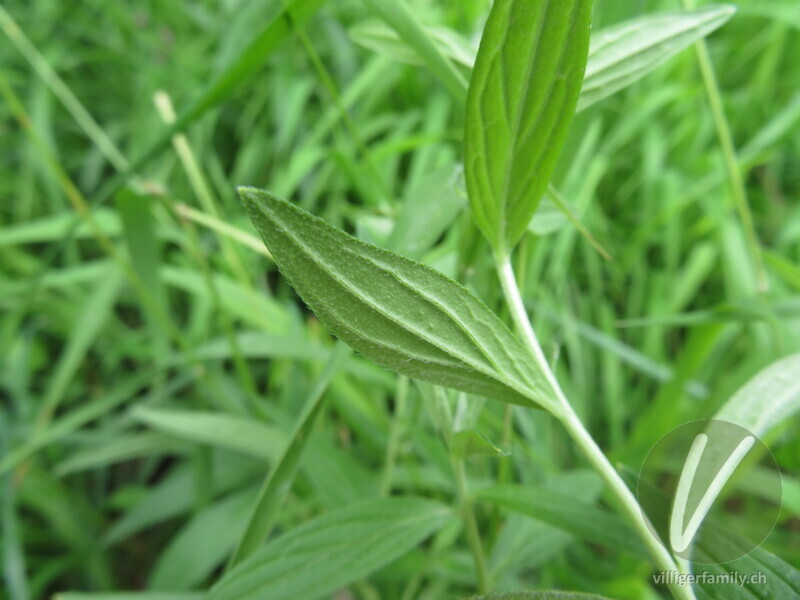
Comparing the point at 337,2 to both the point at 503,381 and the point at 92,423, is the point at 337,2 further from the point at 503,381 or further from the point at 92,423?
the point at 503,381

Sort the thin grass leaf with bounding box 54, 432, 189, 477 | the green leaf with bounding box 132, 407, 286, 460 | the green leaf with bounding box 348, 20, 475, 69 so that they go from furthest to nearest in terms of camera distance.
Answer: the thin grass leaf with bounding box 54, 432, 189, 477
the green leaf with bounding box 132, 407, 286, 460
the green leaf with bounding box 348, 20, 475, 69

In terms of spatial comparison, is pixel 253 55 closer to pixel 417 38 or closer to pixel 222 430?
pixel 417 38

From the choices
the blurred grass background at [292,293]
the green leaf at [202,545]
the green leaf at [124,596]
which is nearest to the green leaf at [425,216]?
the blurred grass background at [292,293]

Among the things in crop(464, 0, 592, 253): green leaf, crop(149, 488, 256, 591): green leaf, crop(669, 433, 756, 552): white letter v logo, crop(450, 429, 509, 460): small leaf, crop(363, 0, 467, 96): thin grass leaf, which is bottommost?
crop(149, 488, 256, 591): green leaf

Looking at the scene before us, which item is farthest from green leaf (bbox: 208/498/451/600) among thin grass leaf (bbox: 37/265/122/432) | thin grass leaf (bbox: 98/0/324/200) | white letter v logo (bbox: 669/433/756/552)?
thin grass leaf (bbox: 37/265/122/432)

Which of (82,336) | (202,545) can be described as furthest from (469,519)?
(82,336)

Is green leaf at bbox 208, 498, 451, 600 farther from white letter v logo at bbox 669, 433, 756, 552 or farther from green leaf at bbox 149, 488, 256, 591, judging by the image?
green leaf at bbox 149, 488, 256, 591
